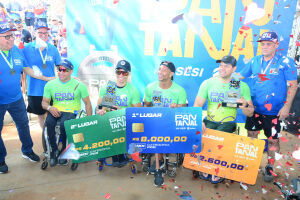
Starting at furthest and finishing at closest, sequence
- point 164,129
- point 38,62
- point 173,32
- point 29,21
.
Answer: point 29,21 < point 173,32 < point 38,62 < point 164,129

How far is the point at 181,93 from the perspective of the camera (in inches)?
137

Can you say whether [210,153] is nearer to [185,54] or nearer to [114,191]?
[114,191]

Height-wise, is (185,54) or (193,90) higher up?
(185,54)

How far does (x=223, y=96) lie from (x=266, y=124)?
968 mm

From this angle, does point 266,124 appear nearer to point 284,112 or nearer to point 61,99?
point 284,112

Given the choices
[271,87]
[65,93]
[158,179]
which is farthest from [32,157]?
[271,87]

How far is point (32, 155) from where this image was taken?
13.0 feet

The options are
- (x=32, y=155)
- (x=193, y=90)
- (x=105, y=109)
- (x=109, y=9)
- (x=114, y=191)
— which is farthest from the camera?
(x=193, y=90)

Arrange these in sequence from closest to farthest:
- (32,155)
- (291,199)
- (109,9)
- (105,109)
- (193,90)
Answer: (291,199)
(105,109)
(32,155)
(109,9)
(193,90)

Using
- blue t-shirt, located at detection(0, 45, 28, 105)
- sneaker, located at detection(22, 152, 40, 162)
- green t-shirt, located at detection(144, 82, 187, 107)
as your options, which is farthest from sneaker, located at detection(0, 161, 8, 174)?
green t-shirt, located at detection(144, 82, 187, 107)

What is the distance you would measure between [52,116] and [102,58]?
67.4 inches

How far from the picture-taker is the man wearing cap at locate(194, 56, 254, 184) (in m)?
3.33

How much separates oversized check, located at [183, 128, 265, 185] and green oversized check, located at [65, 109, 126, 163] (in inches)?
50.0

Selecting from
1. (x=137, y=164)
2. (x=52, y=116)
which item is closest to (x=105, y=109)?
(x=52, y=116)
